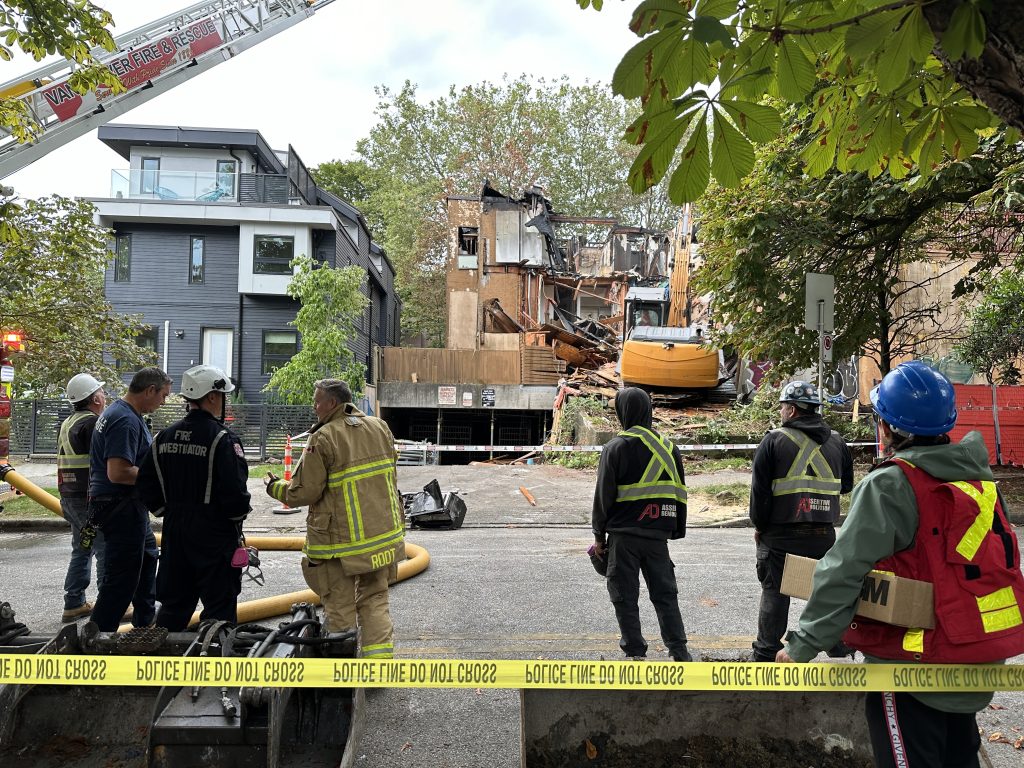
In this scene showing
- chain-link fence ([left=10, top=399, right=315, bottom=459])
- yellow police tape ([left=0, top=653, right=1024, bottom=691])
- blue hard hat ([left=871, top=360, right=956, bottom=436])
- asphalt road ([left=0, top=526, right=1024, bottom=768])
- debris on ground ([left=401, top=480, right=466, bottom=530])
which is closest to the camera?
blue hard hat ([left=871, top=360, right=956, bottom=436])

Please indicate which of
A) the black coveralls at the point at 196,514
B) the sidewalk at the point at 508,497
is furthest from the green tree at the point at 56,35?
the sidewalk at the point at 508,497

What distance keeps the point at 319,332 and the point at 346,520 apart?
1900 centimetres

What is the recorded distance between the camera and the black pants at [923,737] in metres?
2.24

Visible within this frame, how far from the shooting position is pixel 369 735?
373cm

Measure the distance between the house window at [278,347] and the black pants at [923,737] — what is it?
2575 centimetres

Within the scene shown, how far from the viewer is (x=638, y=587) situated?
4387 mm

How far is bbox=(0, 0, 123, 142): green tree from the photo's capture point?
5.59m

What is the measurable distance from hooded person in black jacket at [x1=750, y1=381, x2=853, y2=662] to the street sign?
4990 millimetres

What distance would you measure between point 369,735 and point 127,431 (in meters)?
2.57

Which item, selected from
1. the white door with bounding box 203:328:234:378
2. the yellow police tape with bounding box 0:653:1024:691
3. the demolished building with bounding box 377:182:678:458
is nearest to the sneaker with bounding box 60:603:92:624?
the yellow police tape with bounding box 0:653:1024:691

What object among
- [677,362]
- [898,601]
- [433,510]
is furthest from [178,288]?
[898,601]

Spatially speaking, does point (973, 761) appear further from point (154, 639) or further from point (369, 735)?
point (154, 639)

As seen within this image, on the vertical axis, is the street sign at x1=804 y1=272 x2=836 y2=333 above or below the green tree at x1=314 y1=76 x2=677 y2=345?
below

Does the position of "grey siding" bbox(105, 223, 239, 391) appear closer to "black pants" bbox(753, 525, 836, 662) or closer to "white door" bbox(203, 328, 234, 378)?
"white door" bbox(203, 328, 234, 378)
